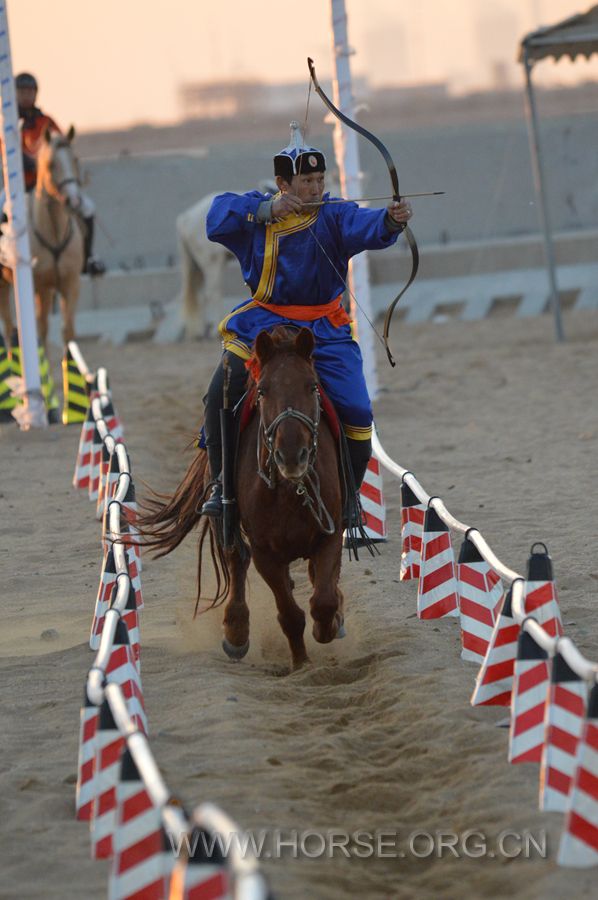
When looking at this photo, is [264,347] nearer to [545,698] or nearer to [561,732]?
[545,698]

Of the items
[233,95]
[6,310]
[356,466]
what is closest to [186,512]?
[356,466]

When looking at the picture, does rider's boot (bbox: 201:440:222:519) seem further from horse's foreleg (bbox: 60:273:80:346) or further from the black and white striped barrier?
horse's foreleg (bbox: 60:273:80:346)

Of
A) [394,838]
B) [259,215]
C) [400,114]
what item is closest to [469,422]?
[259,215]

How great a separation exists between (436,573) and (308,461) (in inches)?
67.8

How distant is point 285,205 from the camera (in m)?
7.24

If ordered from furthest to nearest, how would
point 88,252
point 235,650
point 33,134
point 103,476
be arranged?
point 88,252 < point 33,134 < point 103,476 < point 235,650

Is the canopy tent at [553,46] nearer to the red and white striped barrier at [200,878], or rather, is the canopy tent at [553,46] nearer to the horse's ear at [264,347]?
the horse's ear at [264,347]

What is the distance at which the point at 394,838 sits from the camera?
520 centimetres

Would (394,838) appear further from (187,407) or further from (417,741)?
(187,407)

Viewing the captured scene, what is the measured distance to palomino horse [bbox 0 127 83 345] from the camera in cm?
1773

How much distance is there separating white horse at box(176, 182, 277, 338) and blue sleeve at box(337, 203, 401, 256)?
19113 millimetres

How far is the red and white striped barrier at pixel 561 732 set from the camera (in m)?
5.12

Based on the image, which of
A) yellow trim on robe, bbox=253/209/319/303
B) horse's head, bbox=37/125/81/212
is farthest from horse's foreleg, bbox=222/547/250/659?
horse's head, bbox=37/125/81/212

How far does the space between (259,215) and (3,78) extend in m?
8.32
